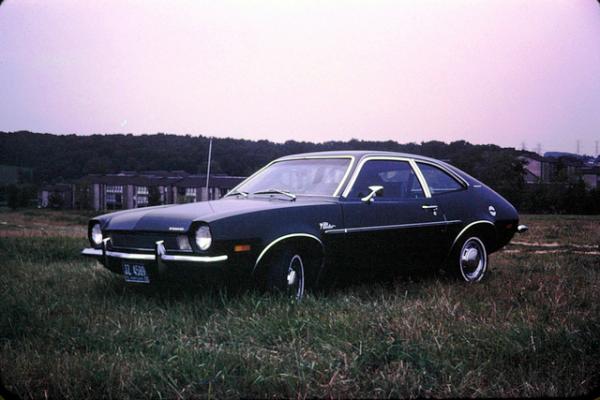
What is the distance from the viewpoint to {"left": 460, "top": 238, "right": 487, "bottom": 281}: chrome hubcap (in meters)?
5.34

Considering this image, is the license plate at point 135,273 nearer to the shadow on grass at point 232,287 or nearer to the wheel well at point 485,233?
the shadow on grass at point 232,287

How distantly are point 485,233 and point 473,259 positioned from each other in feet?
1.04

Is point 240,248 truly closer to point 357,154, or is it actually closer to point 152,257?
point 152,257

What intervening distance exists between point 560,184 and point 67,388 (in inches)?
125

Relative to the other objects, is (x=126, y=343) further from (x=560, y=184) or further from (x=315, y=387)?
(x=560, y=184)

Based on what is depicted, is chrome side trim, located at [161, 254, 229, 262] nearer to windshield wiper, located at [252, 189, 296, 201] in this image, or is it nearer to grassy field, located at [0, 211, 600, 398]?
grassy field, located at [0, 211, 600, 398]

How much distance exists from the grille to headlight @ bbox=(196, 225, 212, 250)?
0.19m

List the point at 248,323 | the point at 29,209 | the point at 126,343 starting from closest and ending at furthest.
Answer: the point at 126,343 < the point at 248,323 < the point at 29,209

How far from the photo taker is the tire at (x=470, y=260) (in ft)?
17.3

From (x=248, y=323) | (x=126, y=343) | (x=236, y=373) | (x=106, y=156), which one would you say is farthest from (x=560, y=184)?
(x=106, y=156)

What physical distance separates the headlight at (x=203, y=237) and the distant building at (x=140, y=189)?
1013mm

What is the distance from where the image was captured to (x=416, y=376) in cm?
253

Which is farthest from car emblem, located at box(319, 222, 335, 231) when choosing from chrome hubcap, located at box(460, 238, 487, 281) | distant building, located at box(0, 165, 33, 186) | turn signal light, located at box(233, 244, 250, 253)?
distant building, located at box(0, 165, 33, 186)

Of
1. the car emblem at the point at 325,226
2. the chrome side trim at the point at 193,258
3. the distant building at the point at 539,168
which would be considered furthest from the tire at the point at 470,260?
the chrome side trim at the point at 193,258
